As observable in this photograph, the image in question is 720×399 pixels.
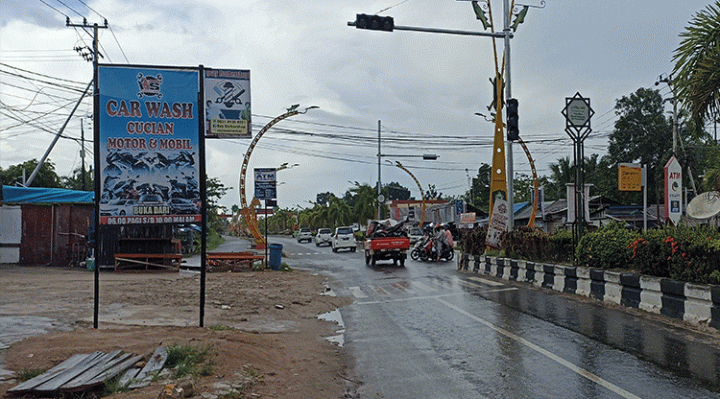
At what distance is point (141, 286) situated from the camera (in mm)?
Result: 15828

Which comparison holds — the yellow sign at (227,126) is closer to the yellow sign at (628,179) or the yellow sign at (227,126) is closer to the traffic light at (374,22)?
the traffic light at (374,22)

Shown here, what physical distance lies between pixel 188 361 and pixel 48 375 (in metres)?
1.35

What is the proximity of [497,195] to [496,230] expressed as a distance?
1.32 metres

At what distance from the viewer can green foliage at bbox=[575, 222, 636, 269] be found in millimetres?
12242

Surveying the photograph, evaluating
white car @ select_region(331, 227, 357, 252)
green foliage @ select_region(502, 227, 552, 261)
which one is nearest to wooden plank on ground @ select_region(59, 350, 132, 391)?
green foliage @ select_region(502, 227, 552, 261)

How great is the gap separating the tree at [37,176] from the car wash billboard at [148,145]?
37.5 metres

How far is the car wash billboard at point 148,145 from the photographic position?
8570 millimetres

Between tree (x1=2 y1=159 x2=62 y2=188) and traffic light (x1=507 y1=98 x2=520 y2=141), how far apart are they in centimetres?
3541

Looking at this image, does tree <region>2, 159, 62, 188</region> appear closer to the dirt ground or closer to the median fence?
the dirt ground

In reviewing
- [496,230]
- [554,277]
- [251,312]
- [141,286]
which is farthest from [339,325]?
[496,230]

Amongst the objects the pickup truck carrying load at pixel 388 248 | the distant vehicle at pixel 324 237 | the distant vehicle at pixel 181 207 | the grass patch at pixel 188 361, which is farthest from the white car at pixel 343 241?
the grass patch at pixel 188 361

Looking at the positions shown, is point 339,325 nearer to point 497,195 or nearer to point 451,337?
point 451,337

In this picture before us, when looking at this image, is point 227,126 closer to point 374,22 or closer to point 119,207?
point 374,22

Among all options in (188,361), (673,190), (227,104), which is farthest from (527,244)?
(188,361)
